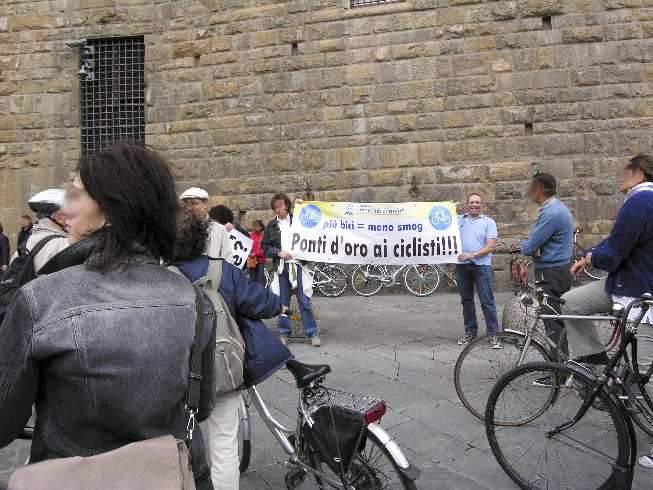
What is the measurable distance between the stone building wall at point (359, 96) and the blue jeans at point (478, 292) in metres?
3.64

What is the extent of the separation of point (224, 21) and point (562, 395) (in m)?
9.66

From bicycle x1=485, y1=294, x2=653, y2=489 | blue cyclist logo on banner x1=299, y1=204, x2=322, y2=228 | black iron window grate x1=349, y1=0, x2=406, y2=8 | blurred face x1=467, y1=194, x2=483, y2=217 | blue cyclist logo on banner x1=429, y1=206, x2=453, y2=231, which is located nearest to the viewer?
bicycle x1=485, y1=294, x2=653, y2=489

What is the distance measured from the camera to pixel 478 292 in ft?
22.0

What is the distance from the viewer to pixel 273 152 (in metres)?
11.1

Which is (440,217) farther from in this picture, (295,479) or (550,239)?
(295,479)

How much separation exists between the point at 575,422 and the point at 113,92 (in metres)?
11.0

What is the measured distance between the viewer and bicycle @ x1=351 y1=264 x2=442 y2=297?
10.3 metres

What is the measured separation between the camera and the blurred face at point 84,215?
1.49 meters

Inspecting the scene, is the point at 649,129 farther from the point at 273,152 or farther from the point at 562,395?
the point at 562,395

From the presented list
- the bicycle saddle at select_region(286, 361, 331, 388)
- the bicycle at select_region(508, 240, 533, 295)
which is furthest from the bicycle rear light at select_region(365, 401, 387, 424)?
the bicycle at select_region(508, 240, 533, 295)

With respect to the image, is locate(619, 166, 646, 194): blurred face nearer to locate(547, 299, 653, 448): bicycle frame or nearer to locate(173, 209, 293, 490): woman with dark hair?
locate(547, 299, 653, 448): bicycle frame

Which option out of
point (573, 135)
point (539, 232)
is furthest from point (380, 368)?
point (573, 135)

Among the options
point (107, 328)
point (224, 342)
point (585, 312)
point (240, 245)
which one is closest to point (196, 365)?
point (107, 328)

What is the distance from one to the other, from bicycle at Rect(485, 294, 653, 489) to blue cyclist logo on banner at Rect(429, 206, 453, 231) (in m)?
3.46
